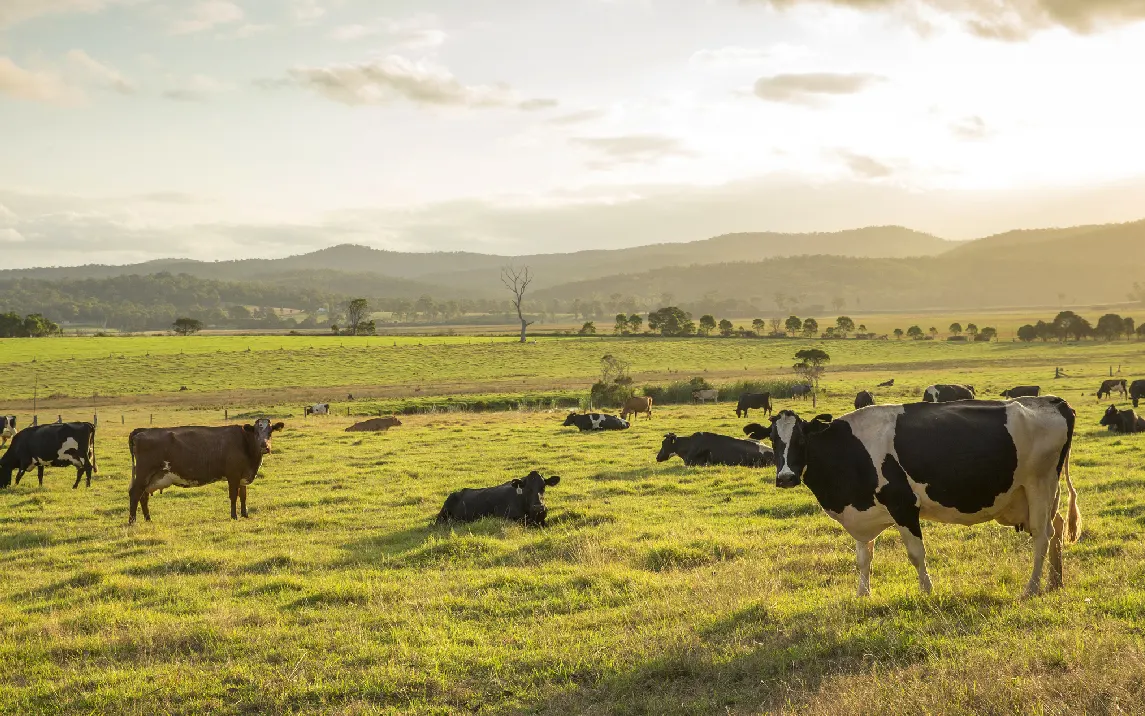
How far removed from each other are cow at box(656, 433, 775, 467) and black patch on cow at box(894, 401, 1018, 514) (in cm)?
1196

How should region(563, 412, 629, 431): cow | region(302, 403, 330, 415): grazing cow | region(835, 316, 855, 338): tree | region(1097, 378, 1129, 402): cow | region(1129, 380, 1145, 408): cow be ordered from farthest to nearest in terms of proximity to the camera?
region(835, 316, 855, 338): tree, region(302, 403, 330, 415): grazing cow, region(1097, 378, 1129, 402): cow, region(1129, 380, 1145, 408): cow, region(563, 412, 629, 431): cow

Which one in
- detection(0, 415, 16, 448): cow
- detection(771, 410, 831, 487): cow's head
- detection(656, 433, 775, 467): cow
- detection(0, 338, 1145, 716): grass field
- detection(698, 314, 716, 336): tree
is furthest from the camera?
detection(698, 314, 716, 336): tree

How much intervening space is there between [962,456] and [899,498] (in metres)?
0.84

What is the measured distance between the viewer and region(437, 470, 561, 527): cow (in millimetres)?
15008

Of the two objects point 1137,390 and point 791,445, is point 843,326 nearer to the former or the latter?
point 1137,390

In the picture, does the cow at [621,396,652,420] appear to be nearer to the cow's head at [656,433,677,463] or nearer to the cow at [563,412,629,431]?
the cow at [563,412,629,431]

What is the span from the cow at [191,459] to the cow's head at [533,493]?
247 inches

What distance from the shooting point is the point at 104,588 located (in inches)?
437

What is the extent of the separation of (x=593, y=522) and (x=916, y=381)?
5247cm

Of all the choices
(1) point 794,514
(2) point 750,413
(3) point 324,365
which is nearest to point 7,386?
(3) point 324,365

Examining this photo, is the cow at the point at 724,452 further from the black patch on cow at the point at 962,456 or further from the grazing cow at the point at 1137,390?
the grazing cow at the point at 1137,390

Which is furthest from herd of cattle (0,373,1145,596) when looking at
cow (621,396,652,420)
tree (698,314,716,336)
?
tree (698,314,716,336)

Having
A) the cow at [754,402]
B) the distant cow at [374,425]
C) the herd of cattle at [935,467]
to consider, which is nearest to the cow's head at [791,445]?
the herd of cattle at [935,467]

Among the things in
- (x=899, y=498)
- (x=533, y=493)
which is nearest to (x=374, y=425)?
(x=533, y=493)
